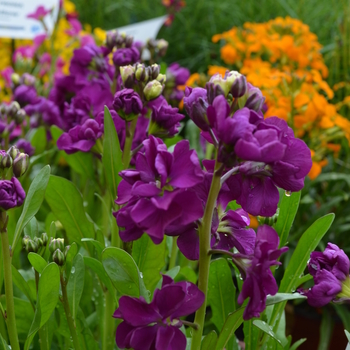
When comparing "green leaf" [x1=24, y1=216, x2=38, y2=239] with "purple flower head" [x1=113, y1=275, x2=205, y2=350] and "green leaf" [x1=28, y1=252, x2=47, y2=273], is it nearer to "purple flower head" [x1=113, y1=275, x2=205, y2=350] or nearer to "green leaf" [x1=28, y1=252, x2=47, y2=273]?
"green leaf" [x1=28, y1=252, x2=47, y2=273]

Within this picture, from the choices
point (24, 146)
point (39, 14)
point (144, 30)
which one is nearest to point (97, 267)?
point (24, 146)

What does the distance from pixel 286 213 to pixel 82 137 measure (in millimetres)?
337

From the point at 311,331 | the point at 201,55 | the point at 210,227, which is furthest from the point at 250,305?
the point at 201,55

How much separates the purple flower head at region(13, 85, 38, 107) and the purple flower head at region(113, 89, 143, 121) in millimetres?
624

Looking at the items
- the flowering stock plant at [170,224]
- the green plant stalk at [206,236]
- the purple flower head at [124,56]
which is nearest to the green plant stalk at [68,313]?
the flowering stock plant at [170,224]

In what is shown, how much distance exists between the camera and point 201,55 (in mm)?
2330

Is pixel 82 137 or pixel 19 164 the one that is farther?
pixel 82 137

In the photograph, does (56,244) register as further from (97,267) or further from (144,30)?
(144,30)

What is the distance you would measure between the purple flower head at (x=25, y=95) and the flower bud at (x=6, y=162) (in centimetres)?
70

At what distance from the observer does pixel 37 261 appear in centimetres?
63

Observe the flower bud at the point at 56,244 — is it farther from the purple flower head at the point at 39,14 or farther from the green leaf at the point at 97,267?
the purple flower head at the point at 39,14

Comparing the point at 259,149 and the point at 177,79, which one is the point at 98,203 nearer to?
the point at 177,79

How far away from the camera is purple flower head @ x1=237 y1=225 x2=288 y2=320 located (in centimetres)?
45

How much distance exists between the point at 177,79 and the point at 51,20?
0.80m
